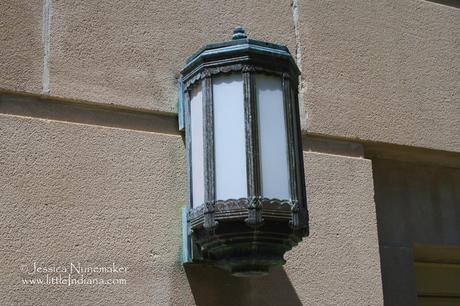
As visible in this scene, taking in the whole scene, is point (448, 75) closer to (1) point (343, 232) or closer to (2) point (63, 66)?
(1) point (343, 232)

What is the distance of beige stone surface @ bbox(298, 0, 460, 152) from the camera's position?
3518 mm

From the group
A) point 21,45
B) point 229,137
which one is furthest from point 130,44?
point 229,137

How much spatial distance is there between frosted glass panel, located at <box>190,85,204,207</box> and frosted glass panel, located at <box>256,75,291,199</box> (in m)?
0.24

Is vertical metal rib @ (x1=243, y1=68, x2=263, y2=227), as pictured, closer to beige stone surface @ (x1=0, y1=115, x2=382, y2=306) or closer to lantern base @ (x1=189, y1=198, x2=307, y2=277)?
lantern base @ (x1=189, y1=198, x2=307, y2=277)

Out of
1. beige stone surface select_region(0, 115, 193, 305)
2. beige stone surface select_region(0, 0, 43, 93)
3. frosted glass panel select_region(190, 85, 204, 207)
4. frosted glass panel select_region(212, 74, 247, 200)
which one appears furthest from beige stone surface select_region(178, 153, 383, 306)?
beige stone surface select_region(0, 0, 43, 93)

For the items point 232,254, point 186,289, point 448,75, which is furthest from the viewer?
point 448,75

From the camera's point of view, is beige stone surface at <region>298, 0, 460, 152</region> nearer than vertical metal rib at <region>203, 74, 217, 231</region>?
No

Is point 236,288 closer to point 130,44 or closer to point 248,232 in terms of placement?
point 248,232

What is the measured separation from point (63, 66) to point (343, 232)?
1.34 metres

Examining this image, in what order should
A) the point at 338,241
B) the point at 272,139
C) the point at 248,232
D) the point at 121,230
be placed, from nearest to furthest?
the point at 248,232
the point at 272,139
the point at 121,230
the point at 338,241

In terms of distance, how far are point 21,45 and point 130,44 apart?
0.44m

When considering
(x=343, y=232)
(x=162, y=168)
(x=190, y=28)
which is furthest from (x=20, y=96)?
(x=343, y=232)

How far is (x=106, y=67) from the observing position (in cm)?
306

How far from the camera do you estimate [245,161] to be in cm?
268
